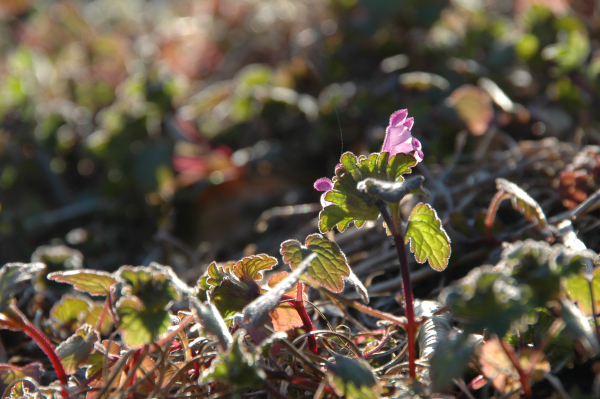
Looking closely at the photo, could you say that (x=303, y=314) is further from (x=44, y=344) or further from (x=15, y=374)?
(x=15, y=374)

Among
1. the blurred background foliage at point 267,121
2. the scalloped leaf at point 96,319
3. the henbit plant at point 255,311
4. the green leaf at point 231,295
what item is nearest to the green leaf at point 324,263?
the henbit plant at point 255,311

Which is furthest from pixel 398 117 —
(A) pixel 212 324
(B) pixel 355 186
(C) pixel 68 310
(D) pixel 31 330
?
(C) pixel 68 310

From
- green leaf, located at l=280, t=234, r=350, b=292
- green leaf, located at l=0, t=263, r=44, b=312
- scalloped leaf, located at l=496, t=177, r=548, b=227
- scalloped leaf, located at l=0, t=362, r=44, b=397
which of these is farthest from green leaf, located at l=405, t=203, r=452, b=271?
scalloped leaf, located at l=0, t=362, r=44, b=397

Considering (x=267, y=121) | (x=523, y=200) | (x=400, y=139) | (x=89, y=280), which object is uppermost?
(x=400, y=139)

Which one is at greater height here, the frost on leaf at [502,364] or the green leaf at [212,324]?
the green leaf at [212,324]

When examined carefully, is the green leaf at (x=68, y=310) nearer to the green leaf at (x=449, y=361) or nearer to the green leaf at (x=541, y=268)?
the green leaf at (x=449, y=361)

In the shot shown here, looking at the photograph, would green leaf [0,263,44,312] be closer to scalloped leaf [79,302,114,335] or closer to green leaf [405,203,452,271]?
scalloped leaf [79,302,114,335]
